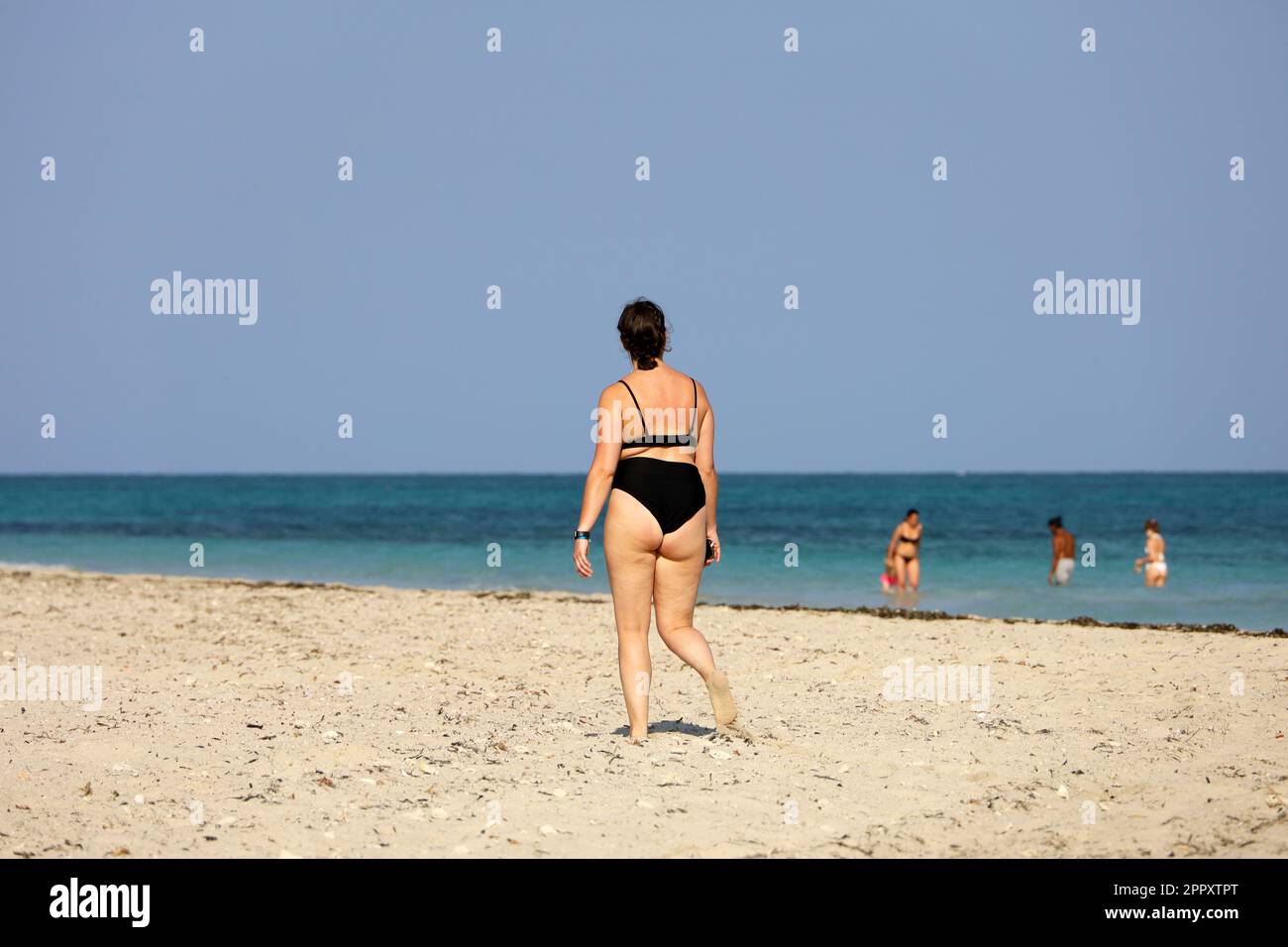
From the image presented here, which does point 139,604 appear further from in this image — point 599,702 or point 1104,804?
point 1104,804

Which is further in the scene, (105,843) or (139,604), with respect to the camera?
(139,604)

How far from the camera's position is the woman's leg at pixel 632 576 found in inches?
257

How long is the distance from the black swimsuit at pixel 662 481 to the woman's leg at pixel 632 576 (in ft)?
0.16

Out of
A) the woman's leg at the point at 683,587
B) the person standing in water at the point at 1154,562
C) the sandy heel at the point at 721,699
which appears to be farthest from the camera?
the person standing in water at the point at 1154,562

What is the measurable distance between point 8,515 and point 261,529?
2390 centimetres

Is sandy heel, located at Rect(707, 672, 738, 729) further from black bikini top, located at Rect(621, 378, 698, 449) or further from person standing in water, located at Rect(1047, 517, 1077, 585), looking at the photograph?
person standing in water, located at Rect(1047, 517, 1077, 585)

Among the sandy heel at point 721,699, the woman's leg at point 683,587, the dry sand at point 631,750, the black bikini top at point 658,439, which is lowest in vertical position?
the dry sand at point 631,750

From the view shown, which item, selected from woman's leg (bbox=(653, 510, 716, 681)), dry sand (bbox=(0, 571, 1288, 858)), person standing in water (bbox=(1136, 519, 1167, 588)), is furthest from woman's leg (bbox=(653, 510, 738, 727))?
person standing in water (bbox=(1136, 519, 1167, 588))

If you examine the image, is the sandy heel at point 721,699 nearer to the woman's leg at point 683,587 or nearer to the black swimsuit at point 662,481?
the woman's leg at point 683,587

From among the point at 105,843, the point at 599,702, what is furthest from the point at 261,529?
the point at 105,843

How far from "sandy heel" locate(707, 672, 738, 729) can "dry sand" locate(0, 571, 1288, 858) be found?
0.46 feet

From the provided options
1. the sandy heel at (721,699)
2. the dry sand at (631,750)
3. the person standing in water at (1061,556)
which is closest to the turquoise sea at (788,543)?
the person standing in water at (1061,556)

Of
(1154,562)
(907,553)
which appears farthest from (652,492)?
(1154,562)

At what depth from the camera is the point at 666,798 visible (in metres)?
5.84
